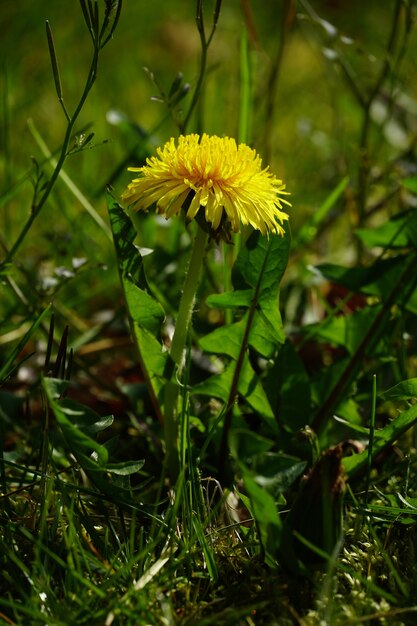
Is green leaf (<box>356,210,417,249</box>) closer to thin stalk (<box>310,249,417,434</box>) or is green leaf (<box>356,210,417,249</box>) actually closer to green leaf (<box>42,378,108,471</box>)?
thin stalk (<box>310,249,417,434</box>)

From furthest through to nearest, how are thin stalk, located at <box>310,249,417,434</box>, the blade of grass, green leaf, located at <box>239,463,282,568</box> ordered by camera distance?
the blade of grass, thin stalk, located at <box>310,249,417,434</box>, green leaf, located at <box>239,463,282,568</box>

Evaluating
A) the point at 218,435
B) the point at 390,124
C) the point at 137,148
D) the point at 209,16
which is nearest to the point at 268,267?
the point at 218,435

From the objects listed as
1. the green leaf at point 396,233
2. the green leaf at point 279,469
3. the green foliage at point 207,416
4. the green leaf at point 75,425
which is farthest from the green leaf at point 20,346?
→ the green leaf at point 396,233

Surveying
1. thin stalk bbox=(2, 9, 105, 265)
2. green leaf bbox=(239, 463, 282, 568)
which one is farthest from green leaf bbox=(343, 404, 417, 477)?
thin stalk bbox=(2, 9, 105, 265)

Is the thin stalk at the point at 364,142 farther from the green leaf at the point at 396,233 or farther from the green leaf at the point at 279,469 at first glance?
the green leaf at the point at 279,469

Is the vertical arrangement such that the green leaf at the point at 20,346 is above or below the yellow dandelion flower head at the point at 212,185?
below

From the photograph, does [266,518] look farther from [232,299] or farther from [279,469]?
[232,299]

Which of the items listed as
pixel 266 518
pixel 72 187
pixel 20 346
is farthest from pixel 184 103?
pixel 266 518
